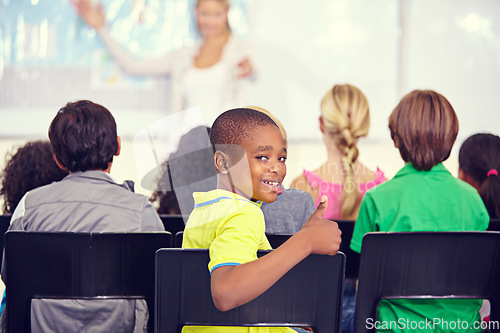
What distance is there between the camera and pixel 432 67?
420cm

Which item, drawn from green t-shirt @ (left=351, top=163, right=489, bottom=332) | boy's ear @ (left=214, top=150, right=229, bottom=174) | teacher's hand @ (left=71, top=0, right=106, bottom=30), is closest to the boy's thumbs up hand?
boy's ear @ (left=214, top=150, right=229, bottom=174)

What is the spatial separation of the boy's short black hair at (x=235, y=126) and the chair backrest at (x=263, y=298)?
0.23m

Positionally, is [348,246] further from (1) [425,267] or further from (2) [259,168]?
(2) [259,168]

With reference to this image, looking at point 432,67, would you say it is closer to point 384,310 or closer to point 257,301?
point 384,310

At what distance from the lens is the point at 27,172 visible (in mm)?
1809

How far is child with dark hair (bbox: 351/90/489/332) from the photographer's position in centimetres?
145

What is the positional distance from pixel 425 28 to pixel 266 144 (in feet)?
12.0

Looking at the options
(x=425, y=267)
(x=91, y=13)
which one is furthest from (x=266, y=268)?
(x=91, y=13)

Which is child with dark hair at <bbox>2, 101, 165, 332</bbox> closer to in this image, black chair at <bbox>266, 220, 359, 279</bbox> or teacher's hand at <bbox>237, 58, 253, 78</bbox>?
black chair at <bbox>266, 220, 359, 279</bbox>

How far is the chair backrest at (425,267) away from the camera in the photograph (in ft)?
3.89

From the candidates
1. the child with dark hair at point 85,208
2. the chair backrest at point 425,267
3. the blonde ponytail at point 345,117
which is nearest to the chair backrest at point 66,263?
the child with dark hair at point 85,208

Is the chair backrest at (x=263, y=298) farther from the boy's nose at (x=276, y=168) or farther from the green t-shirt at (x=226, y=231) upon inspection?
the boy's nose at (x=276, y=168)

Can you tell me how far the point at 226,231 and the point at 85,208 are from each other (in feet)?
1.99

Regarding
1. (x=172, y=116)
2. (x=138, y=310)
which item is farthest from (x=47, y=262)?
(x=172, y=116)
